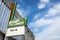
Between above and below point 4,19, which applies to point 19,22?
below

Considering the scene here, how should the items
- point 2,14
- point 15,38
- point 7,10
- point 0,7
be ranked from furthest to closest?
point 7,10 < point 2,14 < point 0,7 < point 15,38

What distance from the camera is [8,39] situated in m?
20.8

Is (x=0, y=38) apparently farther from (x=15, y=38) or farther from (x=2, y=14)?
(x=2, y=14)

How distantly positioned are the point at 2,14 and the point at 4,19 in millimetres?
1515

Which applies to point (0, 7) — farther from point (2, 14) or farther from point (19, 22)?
point (19, 22)

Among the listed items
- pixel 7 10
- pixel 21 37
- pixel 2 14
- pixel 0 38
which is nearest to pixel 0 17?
pixel 2 14

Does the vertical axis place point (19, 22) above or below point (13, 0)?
below

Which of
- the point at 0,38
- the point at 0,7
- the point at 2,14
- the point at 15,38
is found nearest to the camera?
the point at 15,38

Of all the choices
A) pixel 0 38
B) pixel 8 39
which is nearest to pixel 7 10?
pixel 0 38

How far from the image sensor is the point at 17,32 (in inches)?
795

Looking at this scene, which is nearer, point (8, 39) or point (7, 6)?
point (8, 39)

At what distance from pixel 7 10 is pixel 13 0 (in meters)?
7.72

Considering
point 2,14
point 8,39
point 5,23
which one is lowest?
point 8,39

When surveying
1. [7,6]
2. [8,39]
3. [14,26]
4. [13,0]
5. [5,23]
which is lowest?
[8,39]
